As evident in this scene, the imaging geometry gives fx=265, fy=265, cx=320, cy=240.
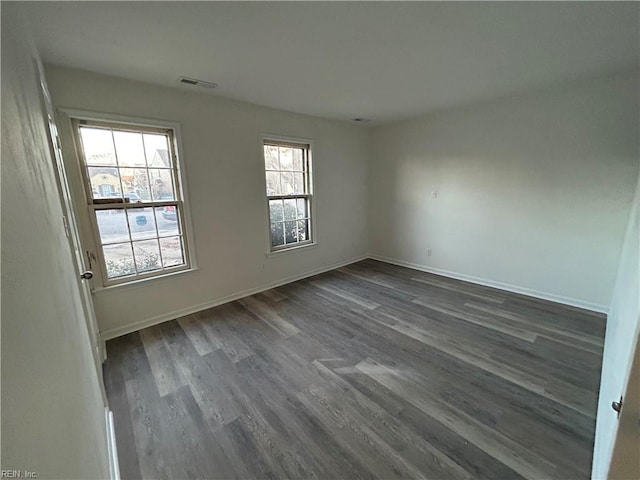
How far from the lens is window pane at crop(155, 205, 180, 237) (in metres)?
2.94

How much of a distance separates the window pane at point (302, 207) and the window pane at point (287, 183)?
21 cm

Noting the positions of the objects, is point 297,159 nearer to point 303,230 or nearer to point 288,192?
point 288,192

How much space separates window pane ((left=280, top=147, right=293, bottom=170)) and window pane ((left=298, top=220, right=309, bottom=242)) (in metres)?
0.88

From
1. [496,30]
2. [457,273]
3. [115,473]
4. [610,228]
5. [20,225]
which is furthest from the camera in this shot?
[457,273]

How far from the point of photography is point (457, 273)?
4191mm

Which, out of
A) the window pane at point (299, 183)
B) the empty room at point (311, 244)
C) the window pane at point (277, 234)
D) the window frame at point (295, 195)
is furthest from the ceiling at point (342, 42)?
the window pane at point (277, 234)

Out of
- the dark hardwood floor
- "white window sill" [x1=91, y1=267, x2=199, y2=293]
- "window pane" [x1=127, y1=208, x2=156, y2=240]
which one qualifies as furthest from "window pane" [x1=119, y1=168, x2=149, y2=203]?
the dark hardwood floor

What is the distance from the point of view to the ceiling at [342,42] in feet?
5.36

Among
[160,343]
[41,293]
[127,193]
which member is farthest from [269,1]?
[160,343]

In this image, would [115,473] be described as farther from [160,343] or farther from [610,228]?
[610,228]

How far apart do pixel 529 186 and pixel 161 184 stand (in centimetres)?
442

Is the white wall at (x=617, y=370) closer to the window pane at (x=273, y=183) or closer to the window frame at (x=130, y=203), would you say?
the window frame at (x=130, y=203)

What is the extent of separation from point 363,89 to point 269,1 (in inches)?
65.6

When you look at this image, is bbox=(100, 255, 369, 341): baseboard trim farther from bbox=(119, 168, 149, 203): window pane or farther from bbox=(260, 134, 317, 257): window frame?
bbox=(119, 168, 149, 203): window pane
